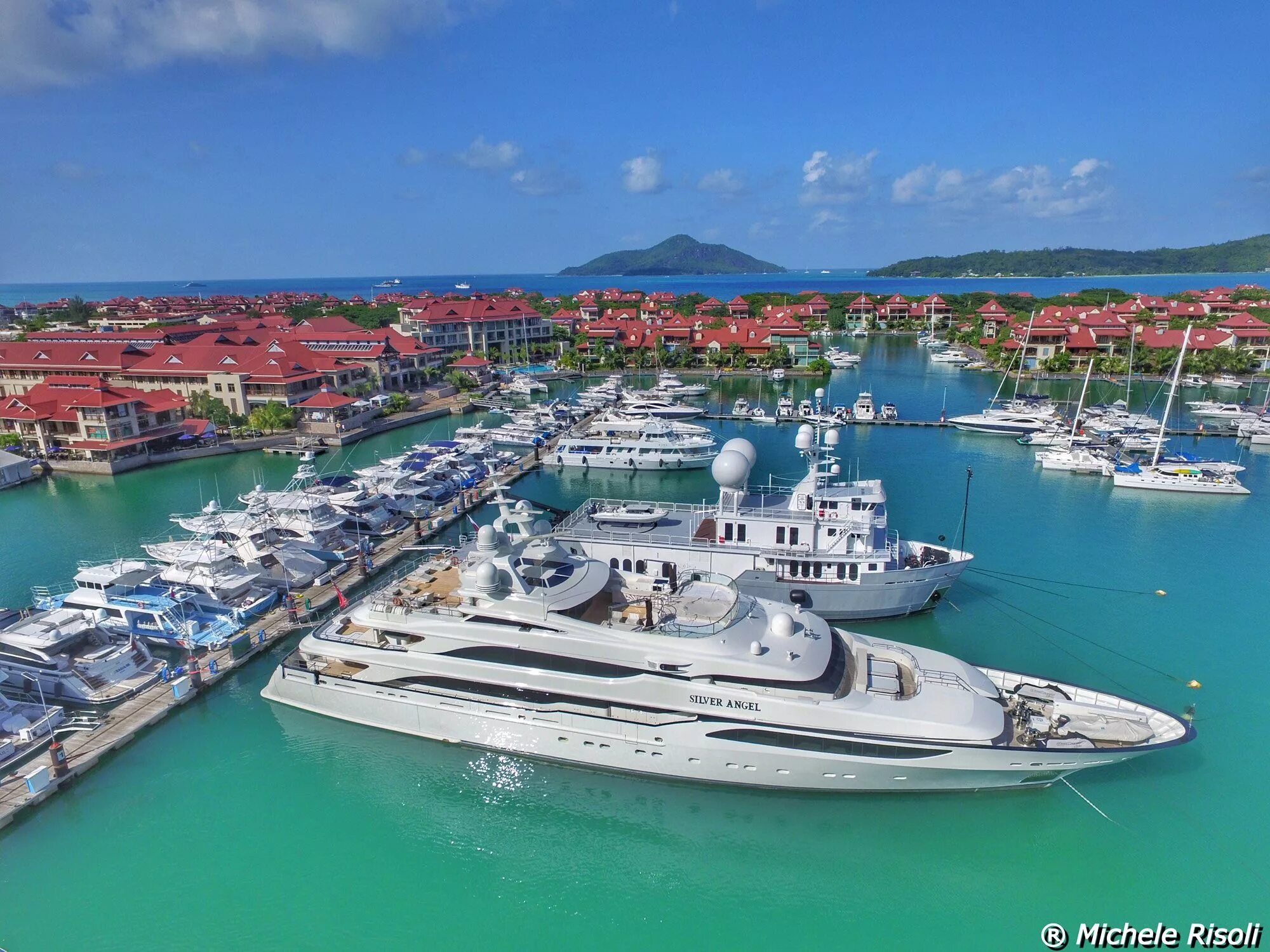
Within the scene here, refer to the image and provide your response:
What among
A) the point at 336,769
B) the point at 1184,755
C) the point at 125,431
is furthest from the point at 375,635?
the point at 125,431

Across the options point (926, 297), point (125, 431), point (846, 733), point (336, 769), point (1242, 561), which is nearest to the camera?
point (846, 733)

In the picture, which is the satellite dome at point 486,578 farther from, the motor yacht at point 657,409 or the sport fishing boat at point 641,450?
the motor yacht at point 657,409

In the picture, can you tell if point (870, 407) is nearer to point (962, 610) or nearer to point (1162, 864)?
point (962, 610)

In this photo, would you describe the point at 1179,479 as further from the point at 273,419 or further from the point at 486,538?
the point at 273,419

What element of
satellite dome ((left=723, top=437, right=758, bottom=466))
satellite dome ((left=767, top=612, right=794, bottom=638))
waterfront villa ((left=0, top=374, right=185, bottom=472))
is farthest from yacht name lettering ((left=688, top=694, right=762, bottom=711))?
waterfront villa ((left=0, top=374, right=185, bottom=472))

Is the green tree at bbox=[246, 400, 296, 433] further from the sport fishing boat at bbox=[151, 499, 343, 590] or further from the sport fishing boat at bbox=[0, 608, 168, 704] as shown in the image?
the sport fishing boat at bbox=[0, 608, 168, 704]

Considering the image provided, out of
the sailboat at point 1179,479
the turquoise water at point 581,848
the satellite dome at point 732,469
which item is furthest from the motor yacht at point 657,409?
the turquoise water at point 581,848
